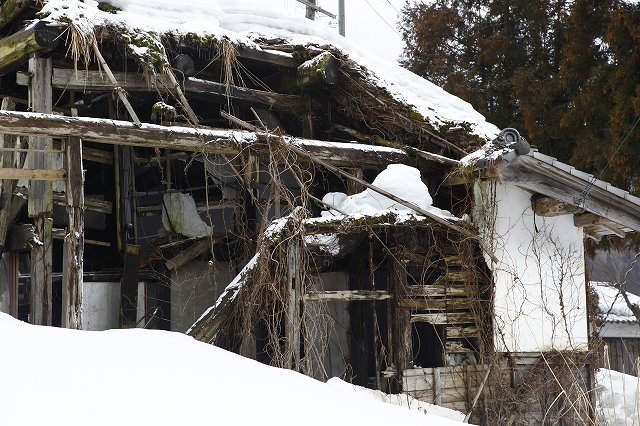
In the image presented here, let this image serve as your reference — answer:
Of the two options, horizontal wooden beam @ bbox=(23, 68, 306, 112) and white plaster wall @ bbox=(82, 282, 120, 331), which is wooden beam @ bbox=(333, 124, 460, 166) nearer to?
horizontal wooden beam @ bbox=(23, 68, 306, 112)

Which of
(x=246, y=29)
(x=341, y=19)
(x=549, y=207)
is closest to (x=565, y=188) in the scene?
(x=549, y=207)

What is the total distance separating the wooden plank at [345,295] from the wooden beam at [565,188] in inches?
Result: 79.6

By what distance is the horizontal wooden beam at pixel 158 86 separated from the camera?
941 centimetres

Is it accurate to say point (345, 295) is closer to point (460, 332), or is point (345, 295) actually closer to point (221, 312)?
point (221, 312)

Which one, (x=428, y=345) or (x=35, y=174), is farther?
(x=428, y=345)

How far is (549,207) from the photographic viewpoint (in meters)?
10.2

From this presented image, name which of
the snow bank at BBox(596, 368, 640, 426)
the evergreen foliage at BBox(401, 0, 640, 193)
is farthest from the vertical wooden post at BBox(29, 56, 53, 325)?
the evergreen foliage at BBox(401, 0, 640, 193)

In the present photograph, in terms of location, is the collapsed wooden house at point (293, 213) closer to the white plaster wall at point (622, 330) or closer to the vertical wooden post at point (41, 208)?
the vertical wooden post at point (41, 208)

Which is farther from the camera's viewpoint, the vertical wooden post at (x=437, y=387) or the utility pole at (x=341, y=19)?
the utility pole at (x=341, y=19)

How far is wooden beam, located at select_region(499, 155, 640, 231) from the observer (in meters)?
9.74

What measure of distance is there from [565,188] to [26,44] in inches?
260

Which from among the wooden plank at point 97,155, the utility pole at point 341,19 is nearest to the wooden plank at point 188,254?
the wooden plank at point 97,155

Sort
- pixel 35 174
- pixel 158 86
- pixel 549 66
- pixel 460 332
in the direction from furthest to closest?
pixel 549 66 → pixel 460 332 → pixel 158 86 → pixel 35 174

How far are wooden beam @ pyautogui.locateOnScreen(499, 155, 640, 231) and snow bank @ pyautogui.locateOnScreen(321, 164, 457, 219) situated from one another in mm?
1068
